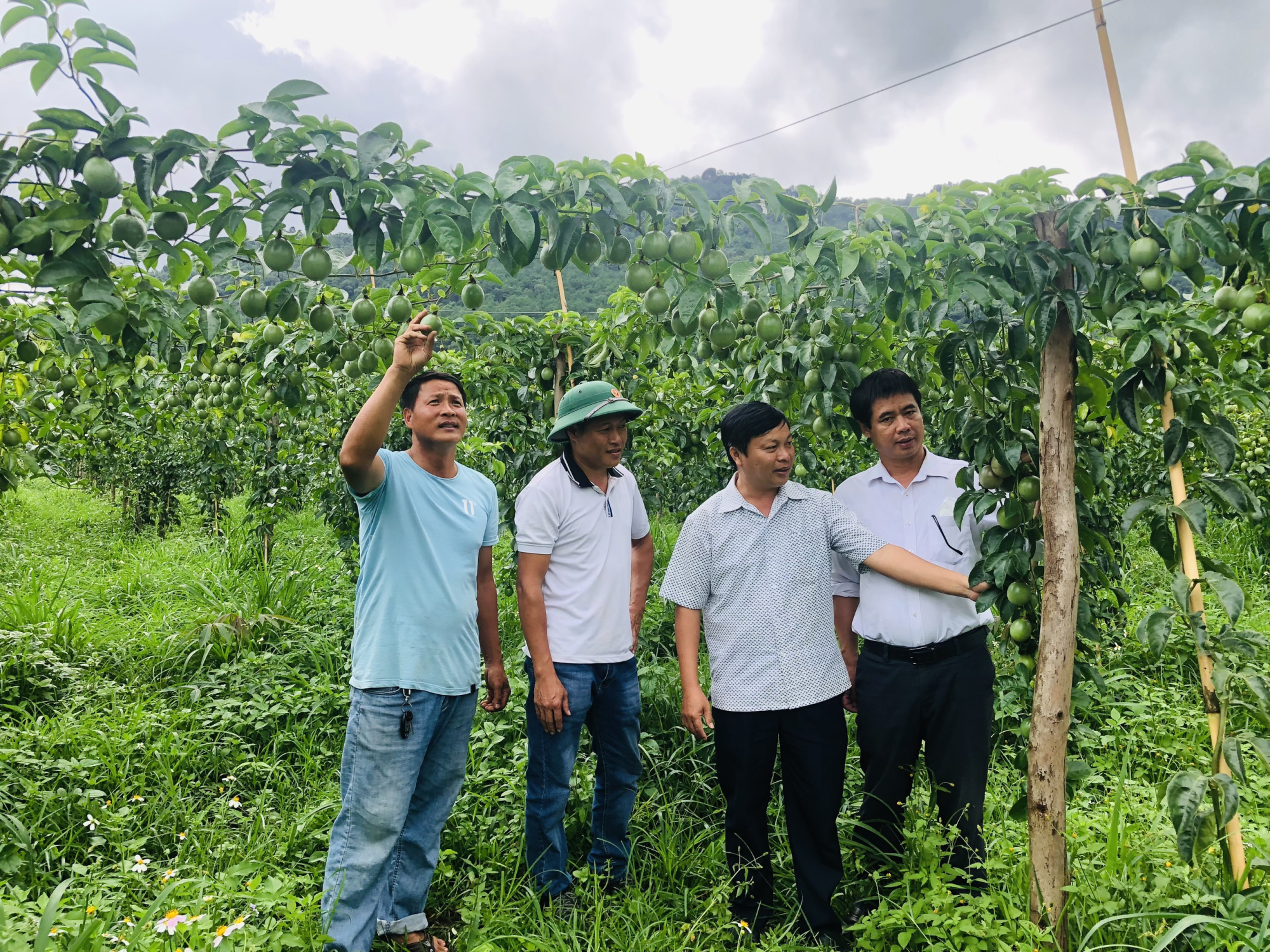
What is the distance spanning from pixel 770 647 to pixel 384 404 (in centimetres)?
114

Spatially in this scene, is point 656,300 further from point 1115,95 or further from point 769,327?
point 1115,95

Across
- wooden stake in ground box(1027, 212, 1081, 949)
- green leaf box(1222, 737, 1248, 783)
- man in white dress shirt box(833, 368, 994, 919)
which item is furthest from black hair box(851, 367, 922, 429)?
green leaf box(1222, 737, 1248, 783)

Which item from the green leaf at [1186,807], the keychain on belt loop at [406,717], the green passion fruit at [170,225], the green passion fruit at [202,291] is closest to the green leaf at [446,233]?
the green passion fruit at [170,225]

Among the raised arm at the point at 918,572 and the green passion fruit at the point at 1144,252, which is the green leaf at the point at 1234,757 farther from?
the green passion fruit at the point at 1144,252

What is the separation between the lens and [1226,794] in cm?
156

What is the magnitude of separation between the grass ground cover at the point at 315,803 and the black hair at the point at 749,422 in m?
1.05

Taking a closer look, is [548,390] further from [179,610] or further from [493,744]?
[179,610]

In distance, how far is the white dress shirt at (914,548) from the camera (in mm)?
2057

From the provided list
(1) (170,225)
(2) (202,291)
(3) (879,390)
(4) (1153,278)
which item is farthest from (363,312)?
(4) (1153,278)

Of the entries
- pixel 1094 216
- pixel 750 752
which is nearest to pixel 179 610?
pixel 750 752

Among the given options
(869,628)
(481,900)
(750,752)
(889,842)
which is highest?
(869,628)

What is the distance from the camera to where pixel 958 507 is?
6.66 ft

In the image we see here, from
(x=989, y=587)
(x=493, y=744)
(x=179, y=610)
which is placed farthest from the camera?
(x=179, y=610)

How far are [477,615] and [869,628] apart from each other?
42.7 inches
